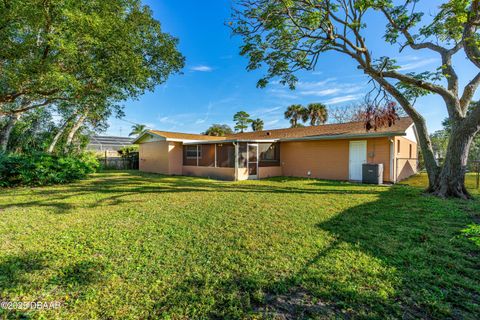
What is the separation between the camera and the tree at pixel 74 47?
5.99 meters

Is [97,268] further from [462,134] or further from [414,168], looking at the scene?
[414,168]

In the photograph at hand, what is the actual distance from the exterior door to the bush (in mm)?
8598

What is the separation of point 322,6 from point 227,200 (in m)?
7.67

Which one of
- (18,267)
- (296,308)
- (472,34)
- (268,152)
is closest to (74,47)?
(18,267)

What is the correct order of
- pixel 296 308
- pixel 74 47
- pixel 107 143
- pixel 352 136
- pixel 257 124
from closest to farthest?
pixel 296 308 → pixel 74 47 → pixel 352 136 → pixel 107 143 → pixel 257 124

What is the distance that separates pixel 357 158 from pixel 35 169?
48.5 feet

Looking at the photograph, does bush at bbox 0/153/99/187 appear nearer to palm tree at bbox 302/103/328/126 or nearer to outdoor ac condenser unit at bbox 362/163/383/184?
outdoor ac condenser unit at bbox 362/163/383/184

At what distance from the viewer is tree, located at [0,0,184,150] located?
5.99m

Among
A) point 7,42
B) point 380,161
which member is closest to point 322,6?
point 380,161

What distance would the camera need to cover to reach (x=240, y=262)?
3.12m

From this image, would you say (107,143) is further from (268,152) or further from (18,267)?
(18,267)

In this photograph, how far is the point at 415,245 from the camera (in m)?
3.66

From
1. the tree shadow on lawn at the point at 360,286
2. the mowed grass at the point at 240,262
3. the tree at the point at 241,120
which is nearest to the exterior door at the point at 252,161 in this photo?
the mowed grass at the point at 240,262

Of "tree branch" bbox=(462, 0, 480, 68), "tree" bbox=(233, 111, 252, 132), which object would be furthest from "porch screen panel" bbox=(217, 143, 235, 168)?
"tree" bbox=(233, 111, 252, 132)
